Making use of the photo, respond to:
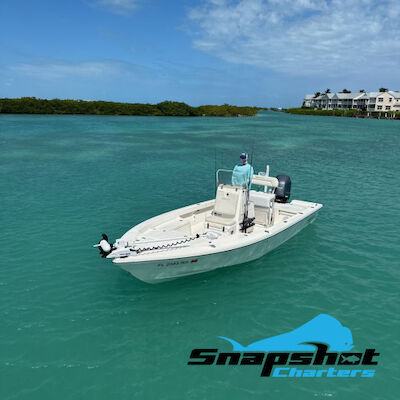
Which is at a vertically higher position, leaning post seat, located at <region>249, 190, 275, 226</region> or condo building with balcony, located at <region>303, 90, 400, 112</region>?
condo building with balcony, located at <region>303, 90, 400, 112</region>

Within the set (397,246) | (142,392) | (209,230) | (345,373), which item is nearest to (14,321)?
(142,392)

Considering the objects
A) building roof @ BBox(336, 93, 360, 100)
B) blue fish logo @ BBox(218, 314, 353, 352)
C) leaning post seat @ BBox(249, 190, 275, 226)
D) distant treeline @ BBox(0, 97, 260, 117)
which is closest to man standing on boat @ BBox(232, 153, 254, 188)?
leaning post seat @ BBox(249, 190, 275, 226)

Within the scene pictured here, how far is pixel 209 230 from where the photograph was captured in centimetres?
1025

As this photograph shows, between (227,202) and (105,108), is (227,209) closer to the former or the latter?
→ (227,202)

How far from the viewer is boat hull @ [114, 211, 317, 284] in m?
8.02

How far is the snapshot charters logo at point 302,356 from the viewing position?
643 cm

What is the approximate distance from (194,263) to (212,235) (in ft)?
3.76

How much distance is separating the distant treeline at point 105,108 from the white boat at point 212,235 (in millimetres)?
110775

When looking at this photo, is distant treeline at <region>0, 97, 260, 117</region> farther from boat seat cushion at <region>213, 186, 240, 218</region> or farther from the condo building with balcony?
boat seat cushion at <region>213, 186, 240, 218</region>

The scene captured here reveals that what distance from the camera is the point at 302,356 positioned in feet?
22.2

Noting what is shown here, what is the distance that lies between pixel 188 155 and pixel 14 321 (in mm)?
26372

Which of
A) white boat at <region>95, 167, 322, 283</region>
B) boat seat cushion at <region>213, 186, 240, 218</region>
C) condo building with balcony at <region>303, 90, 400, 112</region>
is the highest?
condo building with balcony at <region>303, 90, 400, 112</region>

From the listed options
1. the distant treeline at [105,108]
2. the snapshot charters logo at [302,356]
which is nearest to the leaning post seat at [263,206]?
the snapshot charters logo at [302,356]

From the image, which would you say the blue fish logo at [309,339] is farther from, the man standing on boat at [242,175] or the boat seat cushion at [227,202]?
the man standing on boat at [242,175]
